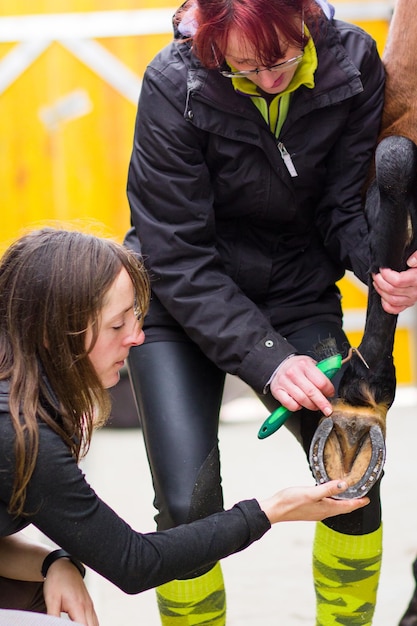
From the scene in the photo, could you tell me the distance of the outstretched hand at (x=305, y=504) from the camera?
1.66 metres

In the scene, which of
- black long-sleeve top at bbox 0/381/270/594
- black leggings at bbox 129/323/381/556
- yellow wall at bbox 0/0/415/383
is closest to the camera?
black long-sleeve top at bbox 0/381/270/594

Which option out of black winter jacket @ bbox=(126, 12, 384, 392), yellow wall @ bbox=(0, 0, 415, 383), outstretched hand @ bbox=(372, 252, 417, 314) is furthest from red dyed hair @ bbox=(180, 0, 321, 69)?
yellow wall @ bbox=(0, 0, 415, 383)

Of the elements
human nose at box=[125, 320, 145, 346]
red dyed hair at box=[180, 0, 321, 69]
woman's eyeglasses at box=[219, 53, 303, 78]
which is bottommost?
human nose at box=[125, 320, 145, 346]

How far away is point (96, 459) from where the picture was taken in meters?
4.23

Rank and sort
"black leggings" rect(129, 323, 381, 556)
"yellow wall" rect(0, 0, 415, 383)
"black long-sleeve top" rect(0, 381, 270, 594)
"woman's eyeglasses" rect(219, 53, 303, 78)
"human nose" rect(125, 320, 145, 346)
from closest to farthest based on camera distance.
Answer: "black long-sleeve top" rect(0, 381, 270, 594) → "human nose" rect(125, 320, 145, 346) → "woman's eyeglasses" rect(219, 53, 303, 78) → "black leggings" rect(129, 323, 381, 556) → "yellow wall" rect(0, 0, 415, 383)

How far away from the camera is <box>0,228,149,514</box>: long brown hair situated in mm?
1575

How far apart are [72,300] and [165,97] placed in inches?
22.2

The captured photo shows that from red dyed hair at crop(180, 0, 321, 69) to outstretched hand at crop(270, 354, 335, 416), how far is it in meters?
0.55

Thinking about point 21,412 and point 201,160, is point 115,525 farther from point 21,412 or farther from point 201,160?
point 201,160

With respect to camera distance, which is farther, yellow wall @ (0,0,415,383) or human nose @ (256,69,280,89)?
yellow wall @ (0,0,415,383)

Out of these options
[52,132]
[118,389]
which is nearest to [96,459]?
[118,389]

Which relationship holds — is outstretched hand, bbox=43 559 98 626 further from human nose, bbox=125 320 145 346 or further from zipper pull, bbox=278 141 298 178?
zipper pull, bbox=278 141 298 178

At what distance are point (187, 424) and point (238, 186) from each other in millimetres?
478

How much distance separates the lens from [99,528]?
154 cm
